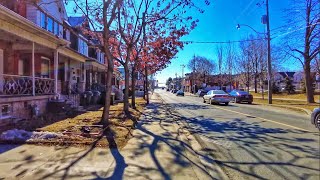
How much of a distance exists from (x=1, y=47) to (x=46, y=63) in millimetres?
5652

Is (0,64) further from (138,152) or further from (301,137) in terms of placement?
(301,137)

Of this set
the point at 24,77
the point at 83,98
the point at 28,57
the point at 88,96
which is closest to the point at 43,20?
→ the point at 28,57

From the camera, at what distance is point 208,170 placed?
258 inches

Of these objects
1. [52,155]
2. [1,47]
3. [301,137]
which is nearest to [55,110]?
[1,47]

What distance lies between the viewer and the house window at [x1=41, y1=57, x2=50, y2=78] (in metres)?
20.4

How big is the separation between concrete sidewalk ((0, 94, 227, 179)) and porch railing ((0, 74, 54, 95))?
580 cm

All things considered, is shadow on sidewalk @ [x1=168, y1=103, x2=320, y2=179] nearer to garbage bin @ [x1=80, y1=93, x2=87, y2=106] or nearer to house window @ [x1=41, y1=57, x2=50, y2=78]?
house window @ [x1=41, y1=57, x2=50, y2=78]

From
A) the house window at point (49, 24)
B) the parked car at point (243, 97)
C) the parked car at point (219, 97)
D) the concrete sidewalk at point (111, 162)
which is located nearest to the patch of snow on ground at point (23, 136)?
the concrete sidewalk at point (111, 162)

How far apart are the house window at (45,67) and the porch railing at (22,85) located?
286 cm

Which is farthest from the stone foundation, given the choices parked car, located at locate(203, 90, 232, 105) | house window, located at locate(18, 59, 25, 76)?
parked car, located at locate(203, 90, 232, 105)

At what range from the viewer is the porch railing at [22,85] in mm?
13140

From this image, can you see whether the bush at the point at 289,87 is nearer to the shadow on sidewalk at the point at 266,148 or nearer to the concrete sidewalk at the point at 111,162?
the shadow on sidewalk at the point at 266,148

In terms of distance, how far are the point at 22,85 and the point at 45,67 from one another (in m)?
6.70

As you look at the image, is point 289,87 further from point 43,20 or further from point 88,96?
point 43,20
